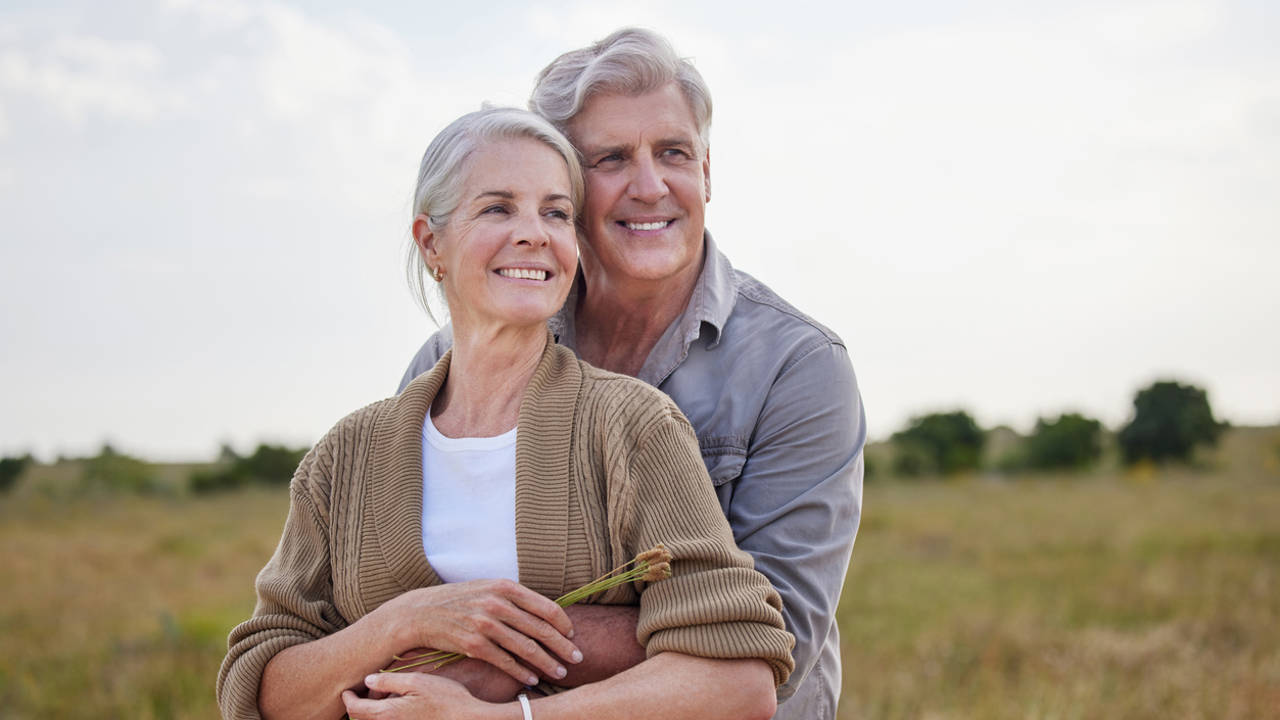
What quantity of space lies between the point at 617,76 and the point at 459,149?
74cm

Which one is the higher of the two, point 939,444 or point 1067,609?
point 1067,609

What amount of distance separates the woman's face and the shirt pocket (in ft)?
2.12

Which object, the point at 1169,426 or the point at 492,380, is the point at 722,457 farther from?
the point at 1169,426

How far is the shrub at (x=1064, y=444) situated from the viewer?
36094mm

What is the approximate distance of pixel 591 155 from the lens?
3.33m

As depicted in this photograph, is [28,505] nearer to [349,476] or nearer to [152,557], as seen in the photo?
[152,557]

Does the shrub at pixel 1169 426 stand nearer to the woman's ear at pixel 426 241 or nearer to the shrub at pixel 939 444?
the shrub at pixel 939 444

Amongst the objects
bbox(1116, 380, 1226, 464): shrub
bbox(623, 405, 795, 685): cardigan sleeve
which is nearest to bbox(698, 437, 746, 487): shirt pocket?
bbox(623, 405, 795, 685): cardigan sleeve

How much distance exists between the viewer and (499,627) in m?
2.37

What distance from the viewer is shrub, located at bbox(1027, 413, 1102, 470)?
36.1m

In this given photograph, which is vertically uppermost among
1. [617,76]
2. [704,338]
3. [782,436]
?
[617,76]

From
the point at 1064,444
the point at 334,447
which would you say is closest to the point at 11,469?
the point at 334,447

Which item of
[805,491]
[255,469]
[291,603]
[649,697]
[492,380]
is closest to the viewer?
[649,697]

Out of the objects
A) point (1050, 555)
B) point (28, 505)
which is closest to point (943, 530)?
point (1050, 555)
